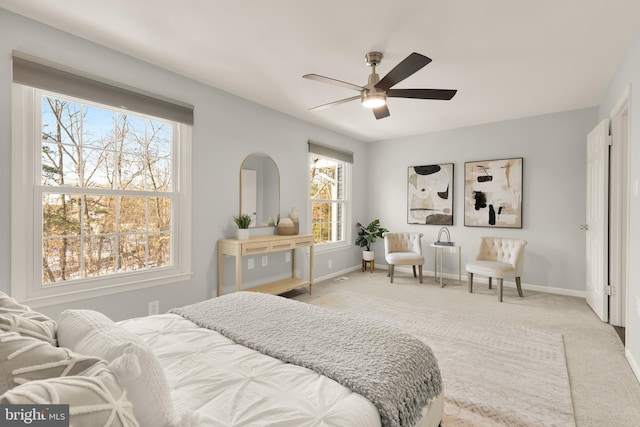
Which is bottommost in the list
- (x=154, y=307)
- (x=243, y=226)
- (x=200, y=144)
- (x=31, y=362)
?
(x=154, y=307)

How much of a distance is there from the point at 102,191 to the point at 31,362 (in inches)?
90.0

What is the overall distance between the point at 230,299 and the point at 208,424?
44.8 inches

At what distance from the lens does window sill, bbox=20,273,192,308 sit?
2276 millimetres

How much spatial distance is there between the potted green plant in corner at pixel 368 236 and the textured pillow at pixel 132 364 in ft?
15.9

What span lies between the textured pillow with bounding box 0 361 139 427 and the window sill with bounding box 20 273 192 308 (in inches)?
84.9

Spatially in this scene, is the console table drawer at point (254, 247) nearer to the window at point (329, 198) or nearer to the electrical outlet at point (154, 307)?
the electrical outlet at point (154, 307)

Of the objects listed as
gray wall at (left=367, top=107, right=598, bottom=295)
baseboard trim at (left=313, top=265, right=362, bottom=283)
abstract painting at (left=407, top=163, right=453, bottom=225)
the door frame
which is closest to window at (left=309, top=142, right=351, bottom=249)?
baseboard trim at (left=313, top=265, right=362, bottom=283)

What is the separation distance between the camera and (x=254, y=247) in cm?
344

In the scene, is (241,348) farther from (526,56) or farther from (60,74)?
(526,56)

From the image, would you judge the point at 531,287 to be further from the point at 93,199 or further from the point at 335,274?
the point at 93,199

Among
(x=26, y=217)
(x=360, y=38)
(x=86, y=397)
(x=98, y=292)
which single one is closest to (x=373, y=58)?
(x=360, y=38)

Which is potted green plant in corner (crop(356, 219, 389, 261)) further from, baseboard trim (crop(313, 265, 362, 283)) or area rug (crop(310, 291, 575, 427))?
area rug (crop(310, 291, 575, 427))

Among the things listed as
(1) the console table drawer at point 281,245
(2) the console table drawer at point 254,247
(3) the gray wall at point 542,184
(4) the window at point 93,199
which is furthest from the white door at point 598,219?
(4) the window at point 93,199

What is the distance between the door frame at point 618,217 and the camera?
3.04m
